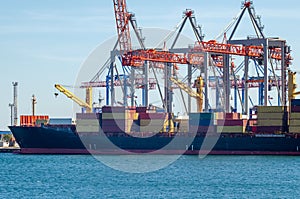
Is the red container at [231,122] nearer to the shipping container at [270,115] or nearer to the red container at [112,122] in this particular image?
the shipping container at [270,115]

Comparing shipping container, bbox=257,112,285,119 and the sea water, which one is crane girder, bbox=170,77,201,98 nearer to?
shipping container, bbox=257,112,285,119

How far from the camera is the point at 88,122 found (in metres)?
79.0

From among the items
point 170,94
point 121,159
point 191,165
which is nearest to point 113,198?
point 191,165

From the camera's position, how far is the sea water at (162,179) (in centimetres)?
4625

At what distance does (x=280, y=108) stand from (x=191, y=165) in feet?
42.0

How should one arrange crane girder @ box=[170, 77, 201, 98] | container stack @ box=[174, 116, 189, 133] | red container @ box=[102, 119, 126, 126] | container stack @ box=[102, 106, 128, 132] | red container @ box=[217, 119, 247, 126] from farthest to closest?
crane girder @ box=[170, 77, 201, 98] < container stack @ box=[174, 116, 189, 133] < red container @ box=[102, 119, 126, 126] < container stack @ box=[102, 106, 128, 132] < red container @ box=[217, 119, 247, 126]

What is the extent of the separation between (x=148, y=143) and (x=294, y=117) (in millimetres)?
13177

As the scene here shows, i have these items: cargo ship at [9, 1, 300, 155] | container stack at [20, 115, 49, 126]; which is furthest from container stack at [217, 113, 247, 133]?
container stack at [20, 115, 49, 126]

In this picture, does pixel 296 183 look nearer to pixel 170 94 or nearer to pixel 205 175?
pixel 205 175

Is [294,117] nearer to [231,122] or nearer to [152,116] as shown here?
[231,122]

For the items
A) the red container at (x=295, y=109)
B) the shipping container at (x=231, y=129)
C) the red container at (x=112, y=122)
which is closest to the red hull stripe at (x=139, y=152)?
the shipping container at (x=231, y=129)

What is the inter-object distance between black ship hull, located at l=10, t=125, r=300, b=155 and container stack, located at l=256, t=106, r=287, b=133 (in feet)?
1.95

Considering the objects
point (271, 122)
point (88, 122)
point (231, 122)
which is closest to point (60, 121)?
point (88, 122)

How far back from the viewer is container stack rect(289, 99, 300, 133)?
72250mm
